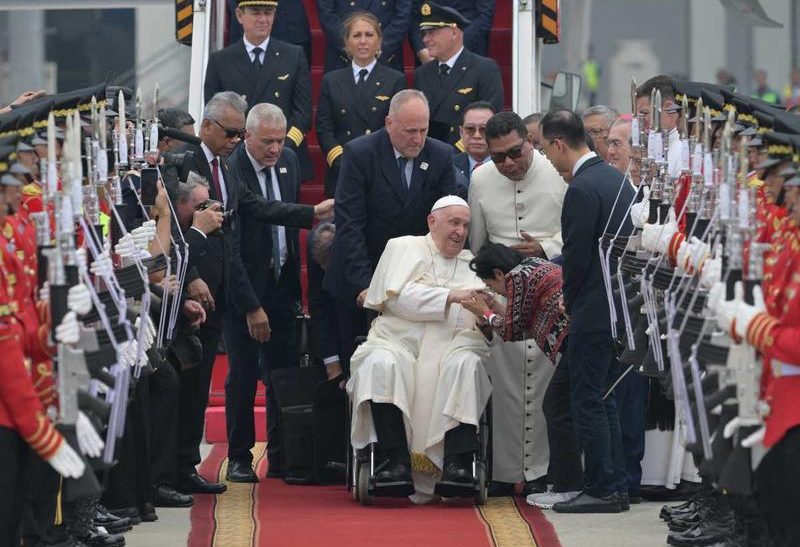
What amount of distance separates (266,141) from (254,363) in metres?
1.17

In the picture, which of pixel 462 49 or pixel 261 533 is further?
pixel 462 49

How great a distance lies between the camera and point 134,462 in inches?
362

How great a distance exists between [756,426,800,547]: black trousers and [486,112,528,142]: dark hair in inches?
141

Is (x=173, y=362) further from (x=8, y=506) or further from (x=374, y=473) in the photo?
(x=8, y=506)

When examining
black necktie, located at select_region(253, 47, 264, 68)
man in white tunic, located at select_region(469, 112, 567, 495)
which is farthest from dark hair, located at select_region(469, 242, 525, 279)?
black necktie, located at select_region(253, 47, 264, 68)

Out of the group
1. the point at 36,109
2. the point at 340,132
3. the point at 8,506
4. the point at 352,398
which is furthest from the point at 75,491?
the point at 340,132

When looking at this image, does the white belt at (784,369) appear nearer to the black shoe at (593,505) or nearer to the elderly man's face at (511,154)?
the black shoe at (593,505)

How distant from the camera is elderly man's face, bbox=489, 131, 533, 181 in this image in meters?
10.2

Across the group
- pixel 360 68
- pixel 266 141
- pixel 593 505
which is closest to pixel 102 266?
pixel 593 505

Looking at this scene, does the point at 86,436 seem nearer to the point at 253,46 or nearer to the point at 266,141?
the point at 266,141

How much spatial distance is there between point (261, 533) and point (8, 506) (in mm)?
2137

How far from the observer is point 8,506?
6914mm

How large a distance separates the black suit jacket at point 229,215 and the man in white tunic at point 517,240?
3.07ft

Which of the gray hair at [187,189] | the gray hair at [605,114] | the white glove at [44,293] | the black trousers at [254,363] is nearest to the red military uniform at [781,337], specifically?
the white glove at [44,293]
